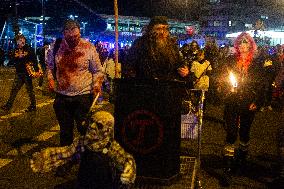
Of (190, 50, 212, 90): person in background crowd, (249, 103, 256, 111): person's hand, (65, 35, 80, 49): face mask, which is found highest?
(65, 35, 80, 49): face mask

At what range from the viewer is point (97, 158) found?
3992 mm

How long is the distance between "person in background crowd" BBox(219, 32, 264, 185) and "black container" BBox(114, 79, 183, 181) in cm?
151

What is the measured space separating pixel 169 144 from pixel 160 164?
0.81ft

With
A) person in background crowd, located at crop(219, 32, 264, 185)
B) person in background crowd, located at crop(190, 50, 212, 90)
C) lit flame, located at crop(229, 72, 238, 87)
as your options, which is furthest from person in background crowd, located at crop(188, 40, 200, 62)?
lit flame, located at crop(229, 72, 238, 87)

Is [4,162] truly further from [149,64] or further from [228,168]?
[228,168]

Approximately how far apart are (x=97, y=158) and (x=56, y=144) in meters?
4.41

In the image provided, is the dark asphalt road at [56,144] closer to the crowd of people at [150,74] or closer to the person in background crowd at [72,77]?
the crowd of people at [150,74]

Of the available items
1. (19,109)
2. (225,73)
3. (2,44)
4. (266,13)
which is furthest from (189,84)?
(266,13)

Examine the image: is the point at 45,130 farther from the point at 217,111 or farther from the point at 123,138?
the point at 217,111

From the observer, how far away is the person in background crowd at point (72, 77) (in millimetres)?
6164

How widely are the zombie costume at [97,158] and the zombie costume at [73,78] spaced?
2117 mm

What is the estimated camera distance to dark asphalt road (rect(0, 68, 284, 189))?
615 centimetres

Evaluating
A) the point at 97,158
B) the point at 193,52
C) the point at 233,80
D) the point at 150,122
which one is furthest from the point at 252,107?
the point at 193,52

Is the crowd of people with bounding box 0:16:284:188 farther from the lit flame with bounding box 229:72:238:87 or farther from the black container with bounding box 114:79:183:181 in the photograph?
the black container with bounding box 114:79:183:181
